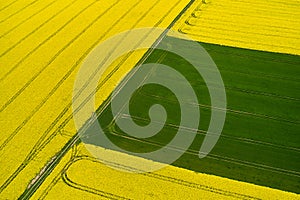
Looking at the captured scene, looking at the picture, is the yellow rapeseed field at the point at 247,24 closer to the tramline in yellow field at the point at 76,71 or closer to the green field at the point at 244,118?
the tramline in yellow field at the point at 76,71

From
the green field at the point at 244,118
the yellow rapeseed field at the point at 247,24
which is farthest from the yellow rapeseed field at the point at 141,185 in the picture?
the yellow rapeseed field at the point at 247,24

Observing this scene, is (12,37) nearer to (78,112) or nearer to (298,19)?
(78,112)

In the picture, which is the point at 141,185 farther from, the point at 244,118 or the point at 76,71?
the point at 76,71

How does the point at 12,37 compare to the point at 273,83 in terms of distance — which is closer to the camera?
the point at 273,83

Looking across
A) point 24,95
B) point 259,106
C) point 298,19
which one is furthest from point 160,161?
point 298,19

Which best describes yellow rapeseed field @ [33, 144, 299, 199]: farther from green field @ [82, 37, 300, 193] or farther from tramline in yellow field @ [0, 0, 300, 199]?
green field @ [82, 37, 300, 193]
